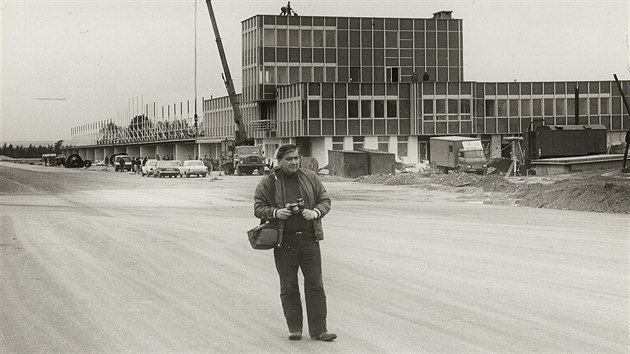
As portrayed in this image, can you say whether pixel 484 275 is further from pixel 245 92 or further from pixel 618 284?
pixel 245 92

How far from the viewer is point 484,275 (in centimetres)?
1378

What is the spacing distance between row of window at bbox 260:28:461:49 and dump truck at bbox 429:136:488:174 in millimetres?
30372

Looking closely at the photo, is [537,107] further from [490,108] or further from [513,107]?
[490,108]

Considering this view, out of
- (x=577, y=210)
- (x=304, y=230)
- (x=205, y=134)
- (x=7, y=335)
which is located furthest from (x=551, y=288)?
(x=205, y=134)

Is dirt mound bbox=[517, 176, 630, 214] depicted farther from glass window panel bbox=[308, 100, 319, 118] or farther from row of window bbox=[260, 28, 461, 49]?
row of window bbox=[260, 28, 461, 49]

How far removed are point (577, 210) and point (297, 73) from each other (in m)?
63.0

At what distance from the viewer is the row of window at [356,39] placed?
8862cm

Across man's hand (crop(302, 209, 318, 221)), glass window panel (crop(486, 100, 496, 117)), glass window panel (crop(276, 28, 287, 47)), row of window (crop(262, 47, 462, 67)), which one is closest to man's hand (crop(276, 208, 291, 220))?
man's hand (crop(302, 209, 318, 221))

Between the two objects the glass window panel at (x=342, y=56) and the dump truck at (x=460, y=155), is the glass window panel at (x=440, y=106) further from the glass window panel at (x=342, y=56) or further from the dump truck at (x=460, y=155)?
the dump truck at (x=460, y=155)

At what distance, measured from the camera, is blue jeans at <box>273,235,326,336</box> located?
9.14 m

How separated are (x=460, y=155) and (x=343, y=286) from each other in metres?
46.9

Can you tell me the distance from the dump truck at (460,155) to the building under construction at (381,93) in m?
18.8

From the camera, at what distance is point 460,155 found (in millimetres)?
58844

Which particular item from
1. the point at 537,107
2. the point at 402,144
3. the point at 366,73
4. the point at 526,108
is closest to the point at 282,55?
the point at 366,73
